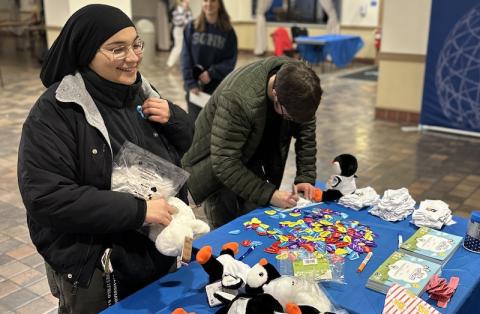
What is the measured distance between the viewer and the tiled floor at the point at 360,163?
2986 mm

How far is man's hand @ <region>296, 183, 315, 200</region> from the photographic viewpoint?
2443 millimetres

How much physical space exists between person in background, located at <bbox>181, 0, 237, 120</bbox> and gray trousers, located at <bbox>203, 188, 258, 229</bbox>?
5.86 feet

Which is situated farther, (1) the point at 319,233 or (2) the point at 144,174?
(1) the point at 319,233

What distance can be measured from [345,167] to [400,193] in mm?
291

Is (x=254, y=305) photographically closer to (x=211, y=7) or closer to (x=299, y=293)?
(x=299, y=293)

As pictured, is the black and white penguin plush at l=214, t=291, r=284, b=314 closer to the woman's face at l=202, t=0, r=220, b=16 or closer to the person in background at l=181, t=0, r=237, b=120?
the person in background at l=181, t=0, r=237, b=120

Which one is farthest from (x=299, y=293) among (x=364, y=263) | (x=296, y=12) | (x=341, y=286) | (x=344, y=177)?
(x=296, y=12)

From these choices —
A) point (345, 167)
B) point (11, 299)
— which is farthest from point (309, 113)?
point (11, 299)

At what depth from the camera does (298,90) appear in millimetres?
1967

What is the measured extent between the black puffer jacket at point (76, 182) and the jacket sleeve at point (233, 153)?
588mm

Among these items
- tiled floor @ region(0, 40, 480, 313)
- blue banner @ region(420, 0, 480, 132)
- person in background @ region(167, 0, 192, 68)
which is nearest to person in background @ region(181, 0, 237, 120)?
tiled floor @ region(0, 40, 480, 313)

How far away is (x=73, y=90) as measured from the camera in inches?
58.3

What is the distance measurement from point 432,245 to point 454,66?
457cm

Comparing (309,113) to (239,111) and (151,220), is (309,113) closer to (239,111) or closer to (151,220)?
(239,111)
